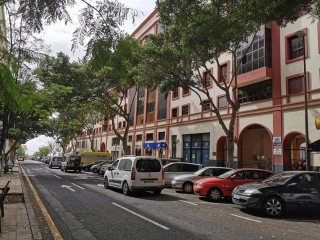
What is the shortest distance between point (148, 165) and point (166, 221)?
636cm

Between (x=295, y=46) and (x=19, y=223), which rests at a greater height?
(x=295, y=46)

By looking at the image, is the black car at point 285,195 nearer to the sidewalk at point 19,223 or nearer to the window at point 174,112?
the sidewalk at point 19,223

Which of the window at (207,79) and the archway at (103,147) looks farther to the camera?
the archway at (103,147)

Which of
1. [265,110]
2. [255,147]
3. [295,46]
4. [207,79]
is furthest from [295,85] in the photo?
[207,79]

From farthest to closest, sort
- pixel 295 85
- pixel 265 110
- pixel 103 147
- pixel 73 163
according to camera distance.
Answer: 1. pixel 103 147
2. pixel 73 163
3. pixel 265 110
4. pixel 295 85

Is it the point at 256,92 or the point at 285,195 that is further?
the point at 256,92

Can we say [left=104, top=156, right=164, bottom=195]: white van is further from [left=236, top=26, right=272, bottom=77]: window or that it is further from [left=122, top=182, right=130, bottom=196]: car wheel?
[left=236, top=26, right=272, bottom=77]: window

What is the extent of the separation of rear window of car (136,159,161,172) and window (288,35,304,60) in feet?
42.9

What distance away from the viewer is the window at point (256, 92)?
81.9 ft

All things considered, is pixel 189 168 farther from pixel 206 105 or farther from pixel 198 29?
pixel 206 105

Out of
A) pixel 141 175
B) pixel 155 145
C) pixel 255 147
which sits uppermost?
pixel 155 145

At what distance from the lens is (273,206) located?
11.1 meters

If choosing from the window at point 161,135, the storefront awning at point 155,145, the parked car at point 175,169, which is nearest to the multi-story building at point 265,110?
the storefront awning at point 155,145

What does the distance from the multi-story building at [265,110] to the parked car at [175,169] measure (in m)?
6.36
